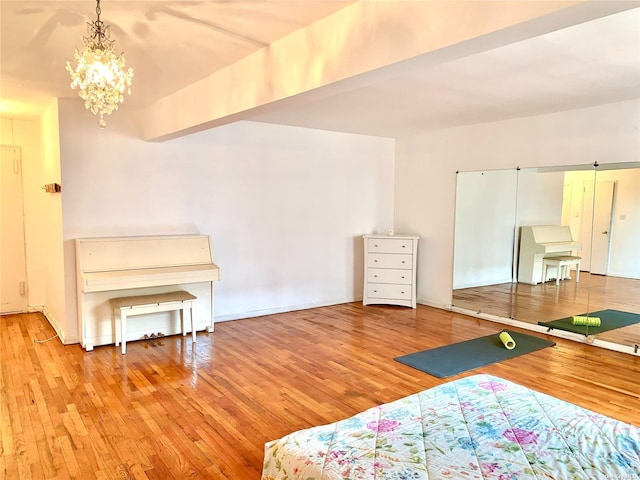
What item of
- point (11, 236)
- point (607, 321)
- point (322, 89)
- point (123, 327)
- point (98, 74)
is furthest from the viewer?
point (11, 236)

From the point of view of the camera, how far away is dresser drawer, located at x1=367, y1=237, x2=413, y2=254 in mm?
6090

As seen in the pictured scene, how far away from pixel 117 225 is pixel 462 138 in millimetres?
4284

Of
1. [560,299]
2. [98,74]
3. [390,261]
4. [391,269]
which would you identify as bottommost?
[560,299]

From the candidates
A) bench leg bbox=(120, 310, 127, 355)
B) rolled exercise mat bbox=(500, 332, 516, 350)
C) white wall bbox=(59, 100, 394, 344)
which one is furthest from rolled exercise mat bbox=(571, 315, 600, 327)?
bench leg bbox=(120, 310, 127, 355)

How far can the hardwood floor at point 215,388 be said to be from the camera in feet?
8.34

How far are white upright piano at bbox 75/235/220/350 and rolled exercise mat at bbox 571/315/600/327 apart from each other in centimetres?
385

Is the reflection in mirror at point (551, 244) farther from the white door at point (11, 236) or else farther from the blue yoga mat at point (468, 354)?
the white door at point (11, 236)

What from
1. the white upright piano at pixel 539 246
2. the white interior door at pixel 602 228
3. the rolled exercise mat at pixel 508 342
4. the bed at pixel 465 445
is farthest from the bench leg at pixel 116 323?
the white interior door at pixel 602 228

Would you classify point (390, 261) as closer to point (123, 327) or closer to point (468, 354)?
point (468, 354)

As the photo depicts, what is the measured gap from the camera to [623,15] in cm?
232

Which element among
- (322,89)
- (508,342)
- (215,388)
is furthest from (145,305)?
(508,342)

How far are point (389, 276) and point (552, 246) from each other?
204cm

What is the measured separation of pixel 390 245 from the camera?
6152 millimetres

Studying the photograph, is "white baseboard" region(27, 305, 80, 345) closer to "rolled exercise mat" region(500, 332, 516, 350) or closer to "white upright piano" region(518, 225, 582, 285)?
"rolled exercise mat" region(500, 332, 516, 350)
